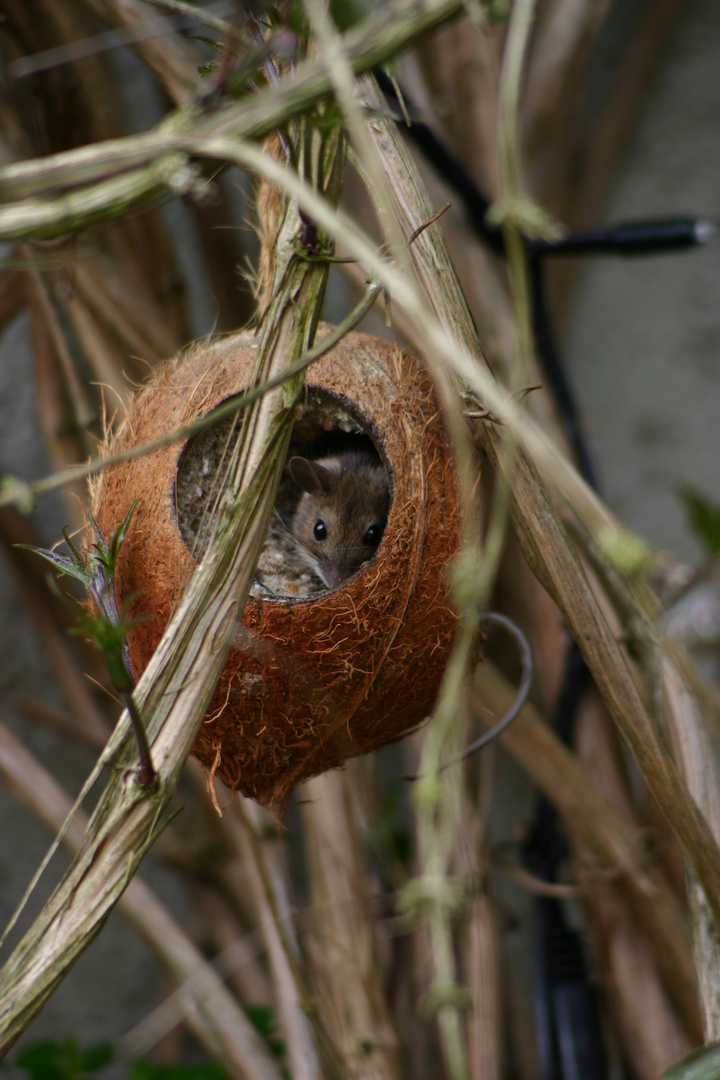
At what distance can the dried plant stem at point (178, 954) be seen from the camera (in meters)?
1.88

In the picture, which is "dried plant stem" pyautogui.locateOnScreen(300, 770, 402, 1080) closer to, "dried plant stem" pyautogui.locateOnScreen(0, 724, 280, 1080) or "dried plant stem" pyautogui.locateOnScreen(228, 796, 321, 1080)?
"dried plant stem" pyautogui.locateOnScreen(228, 796, 321, 1080)

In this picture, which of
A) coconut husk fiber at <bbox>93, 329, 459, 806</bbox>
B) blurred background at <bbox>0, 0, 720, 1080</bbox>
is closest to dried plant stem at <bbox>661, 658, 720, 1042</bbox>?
coconut husk fiber at <bbox>93, 329, 459, 806</bbox>

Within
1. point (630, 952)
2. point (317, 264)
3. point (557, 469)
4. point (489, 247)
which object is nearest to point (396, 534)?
point (317, 264)

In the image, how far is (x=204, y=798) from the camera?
2506 millimetres

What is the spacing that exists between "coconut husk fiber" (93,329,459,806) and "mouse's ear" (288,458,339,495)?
53cm

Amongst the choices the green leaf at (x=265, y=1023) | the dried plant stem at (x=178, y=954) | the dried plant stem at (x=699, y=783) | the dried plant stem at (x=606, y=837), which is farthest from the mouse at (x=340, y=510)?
the green leaf at (x=265, y=1023)

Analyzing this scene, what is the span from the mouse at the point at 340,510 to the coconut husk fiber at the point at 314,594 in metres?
0.52

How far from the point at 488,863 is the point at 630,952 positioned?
38 cm

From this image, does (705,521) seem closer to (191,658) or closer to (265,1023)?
(191,658)

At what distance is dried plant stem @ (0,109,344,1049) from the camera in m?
0.81

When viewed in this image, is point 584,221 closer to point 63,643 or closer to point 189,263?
point 189,263

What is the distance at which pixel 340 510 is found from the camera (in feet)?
5.90

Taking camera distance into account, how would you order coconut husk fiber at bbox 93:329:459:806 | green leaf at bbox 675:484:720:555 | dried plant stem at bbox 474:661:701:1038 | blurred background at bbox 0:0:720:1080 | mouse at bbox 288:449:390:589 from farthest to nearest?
blurred background at bbox 0:0:720:1080 → dried plant stem at bbox 474:661:701:1038 → mouse at bbox 288:449:390:589 → coconut husk fiber at bbox 93:329:459:806 → green leaf at bbox 675:484:720:555

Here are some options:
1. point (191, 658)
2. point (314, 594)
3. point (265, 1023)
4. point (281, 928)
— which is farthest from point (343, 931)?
point (191, 658)
